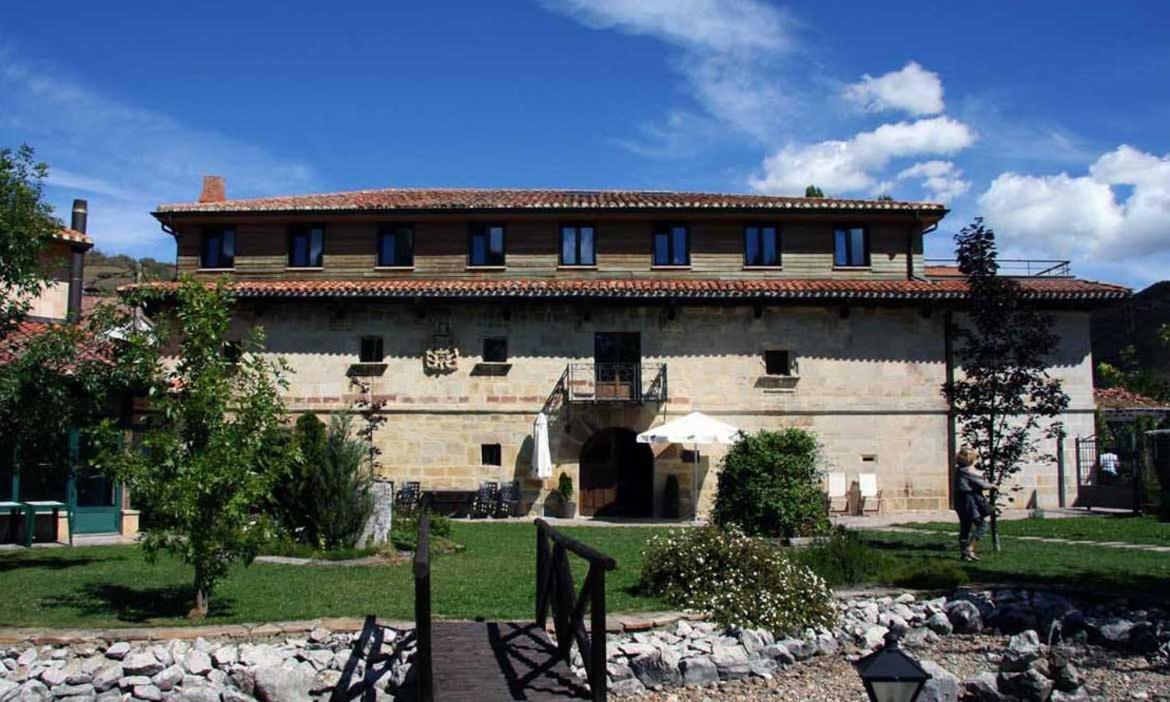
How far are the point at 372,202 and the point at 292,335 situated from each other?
4.44m

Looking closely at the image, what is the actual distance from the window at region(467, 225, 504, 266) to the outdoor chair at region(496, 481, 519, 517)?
6.26 metres

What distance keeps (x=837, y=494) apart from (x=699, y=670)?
612 inches

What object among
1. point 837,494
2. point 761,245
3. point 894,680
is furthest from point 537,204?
point 894,680

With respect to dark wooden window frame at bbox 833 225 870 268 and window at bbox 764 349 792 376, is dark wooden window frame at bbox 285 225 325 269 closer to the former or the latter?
window at bbox 764 349 792 376

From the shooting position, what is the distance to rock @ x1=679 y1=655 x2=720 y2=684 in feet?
31.4

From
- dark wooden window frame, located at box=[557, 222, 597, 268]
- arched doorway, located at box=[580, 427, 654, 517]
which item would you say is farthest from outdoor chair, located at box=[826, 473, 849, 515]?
dark wooden window frame, located at box=[557, 222, 597, 268]

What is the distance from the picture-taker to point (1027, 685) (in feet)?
30.6

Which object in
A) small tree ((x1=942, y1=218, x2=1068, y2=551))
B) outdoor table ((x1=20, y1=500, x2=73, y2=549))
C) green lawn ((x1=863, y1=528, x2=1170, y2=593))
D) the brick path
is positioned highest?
small tree ((x1=942, y1=218, x2=1068, y2=551))

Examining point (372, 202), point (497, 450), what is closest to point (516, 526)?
point (497, 450)

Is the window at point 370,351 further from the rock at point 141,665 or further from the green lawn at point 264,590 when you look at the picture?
the rock at point 141,665

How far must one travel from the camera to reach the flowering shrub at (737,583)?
34.3ft

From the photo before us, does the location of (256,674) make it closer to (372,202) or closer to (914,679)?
(914,679)

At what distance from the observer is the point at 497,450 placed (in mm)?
24672

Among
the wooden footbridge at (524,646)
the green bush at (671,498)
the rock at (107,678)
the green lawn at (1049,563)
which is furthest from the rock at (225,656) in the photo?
the green bush at (671,498)
